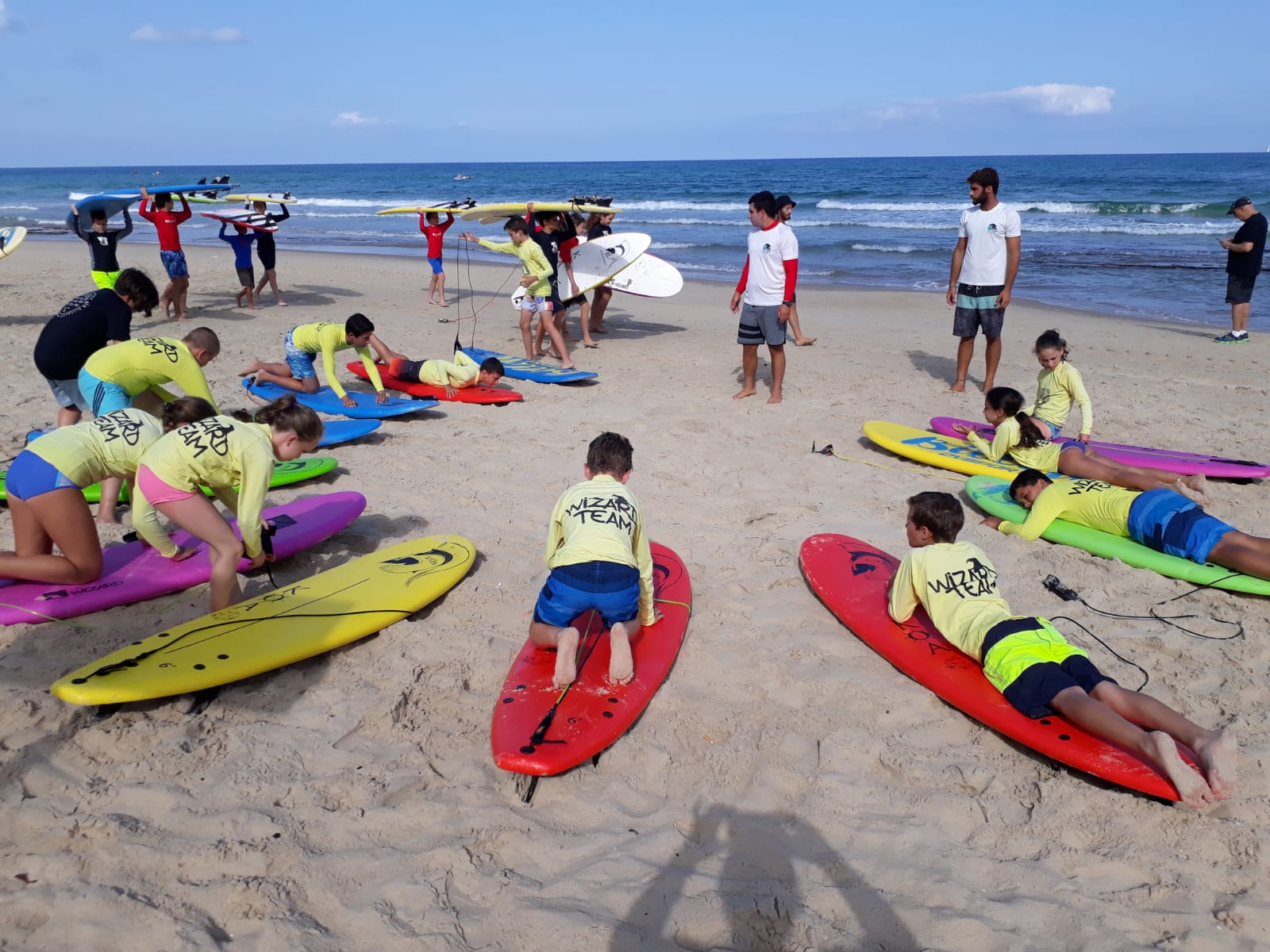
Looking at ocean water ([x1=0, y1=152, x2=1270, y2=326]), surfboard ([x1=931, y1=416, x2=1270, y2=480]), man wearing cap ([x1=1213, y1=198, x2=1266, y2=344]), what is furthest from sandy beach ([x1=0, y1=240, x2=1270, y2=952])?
ocean water ([x1=0, y1=152, x2=1270, y2=326])

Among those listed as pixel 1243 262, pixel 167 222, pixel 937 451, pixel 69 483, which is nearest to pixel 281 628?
pixel 69 483

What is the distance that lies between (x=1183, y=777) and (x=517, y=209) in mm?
9164

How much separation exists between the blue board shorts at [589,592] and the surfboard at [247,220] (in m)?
9.94

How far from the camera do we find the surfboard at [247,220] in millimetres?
11805

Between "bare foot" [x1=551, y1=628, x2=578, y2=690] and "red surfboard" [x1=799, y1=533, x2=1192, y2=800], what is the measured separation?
60.5 inches

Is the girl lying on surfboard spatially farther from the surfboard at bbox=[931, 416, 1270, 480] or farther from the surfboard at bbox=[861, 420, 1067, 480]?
the surfboard at bbox=[931, 416, 1270, 480]

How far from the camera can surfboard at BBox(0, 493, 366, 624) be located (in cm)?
419

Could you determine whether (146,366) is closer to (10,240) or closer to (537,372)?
(537,372)

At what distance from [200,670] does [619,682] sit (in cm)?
179

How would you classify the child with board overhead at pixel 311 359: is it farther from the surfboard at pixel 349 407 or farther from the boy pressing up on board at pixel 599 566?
the boy pressing up on board at pixel 599 566

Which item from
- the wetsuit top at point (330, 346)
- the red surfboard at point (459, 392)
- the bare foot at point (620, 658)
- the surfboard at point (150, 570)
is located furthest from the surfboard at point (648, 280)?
the bare foot at point (620, 658)

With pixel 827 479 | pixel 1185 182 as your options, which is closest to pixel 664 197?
pixel 1185 182

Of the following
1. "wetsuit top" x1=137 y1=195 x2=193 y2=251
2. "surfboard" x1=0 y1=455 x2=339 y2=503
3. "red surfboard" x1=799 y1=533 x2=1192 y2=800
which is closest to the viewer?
"red surfboard" x1=799 y1=533 x2=1192 y2=800

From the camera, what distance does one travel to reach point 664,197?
41750 millimetres
